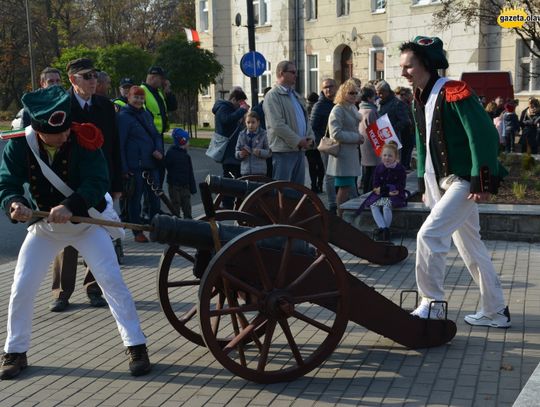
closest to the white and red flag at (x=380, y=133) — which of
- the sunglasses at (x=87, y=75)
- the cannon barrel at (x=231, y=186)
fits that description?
the cannon barrel at (x=231, y=186)

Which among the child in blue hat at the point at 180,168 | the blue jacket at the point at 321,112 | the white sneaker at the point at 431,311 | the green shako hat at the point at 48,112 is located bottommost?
the white sneaker at the point at 431,311

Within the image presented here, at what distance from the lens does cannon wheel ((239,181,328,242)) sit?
749 centimetres

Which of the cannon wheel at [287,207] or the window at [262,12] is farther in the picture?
the window at [262,12]

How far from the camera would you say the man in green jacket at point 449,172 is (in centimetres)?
595

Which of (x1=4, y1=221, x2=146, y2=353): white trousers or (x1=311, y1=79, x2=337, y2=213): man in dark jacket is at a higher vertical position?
(x1=311, y1=79, x2=337, y2=213): man in dark jacket

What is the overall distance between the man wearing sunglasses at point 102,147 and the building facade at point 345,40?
1649 centimetres

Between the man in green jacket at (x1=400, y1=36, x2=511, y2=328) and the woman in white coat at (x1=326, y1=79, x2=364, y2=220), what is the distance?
4.38 meters

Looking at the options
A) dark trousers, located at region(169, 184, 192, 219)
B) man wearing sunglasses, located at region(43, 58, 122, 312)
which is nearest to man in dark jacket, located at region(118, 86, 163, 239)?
dark trousers, located at region(169, 184, 192, 219)

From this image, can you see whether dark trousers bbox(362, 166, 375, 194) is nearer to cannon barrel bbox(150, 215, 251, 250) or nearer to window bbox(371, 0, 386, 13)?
cannon barrel bbox(150, 215, 251, 250)

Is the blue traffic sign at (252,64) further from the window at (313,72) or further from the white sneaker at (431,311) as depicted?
the window at (313,72)

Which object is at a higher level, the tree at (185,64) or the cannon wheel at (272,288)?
the tree at (185,64)

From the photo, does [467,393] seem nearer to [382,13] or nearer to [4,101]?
[382,13]

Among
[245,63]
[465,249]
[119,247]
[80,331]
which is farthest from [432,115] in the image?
[245,63]

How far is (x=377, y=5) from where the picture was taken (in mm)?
35219
